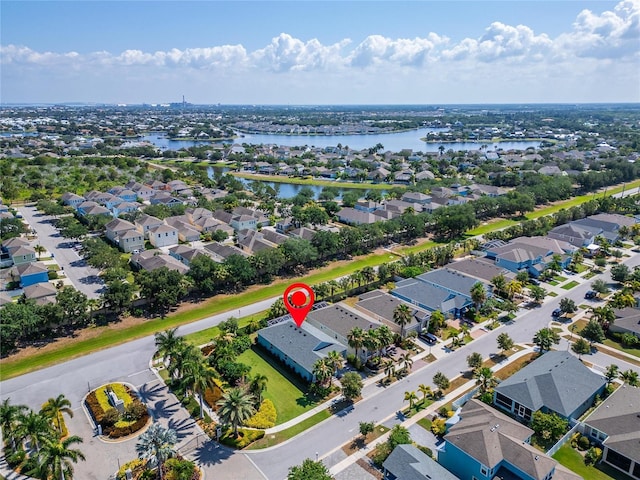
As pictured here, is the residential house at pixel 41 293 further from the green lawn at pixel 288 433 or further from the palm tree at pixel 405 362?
the palm tree at pixel 405 362

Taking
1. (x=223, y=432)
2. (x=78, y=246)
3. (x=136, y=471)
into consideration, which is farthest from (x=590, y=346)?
(x=78, y=246)

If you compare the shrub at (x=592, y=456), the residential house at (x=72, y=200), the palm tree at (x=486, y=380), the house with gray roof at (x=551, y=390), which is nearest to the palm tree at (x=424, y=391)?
the palm tree at (x=486, y=380)

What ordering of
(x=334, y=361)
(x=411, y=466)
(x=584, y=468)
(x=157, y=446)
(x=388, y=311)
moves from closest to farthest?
(x=157, y=446), (x=411, y=466), (x=584, y=468), (x=334, y=361), (x=388, y=311)

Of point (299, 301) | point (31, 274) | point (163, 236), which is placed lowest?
point (299, 301)

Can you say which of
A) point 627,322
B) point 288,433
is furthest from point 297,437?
point 627,322

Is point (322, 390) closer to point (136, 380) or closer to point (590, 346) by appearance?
point (136, 380)

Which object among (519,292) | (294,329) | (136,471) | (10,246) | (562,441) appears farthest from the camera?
(10,246)

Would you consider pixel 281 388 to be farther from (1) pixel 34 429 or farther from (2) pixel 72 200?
(2) pixel 72 200
